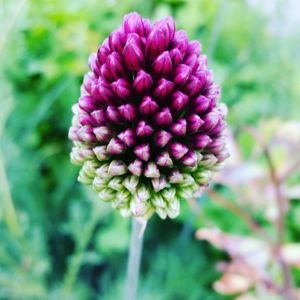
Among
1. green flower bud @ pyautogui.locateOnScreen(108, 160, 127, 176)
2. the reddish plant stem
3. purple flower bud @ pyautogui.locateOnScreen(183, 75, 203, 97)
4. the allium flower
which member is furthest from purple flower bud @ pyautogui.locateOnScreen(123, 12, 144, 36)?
the reddish plant stem

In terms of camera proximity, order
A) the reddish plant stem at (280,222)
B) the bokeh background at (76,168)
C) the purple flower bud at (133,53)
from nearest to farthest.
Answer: the purple flower bud at (133,53), the reddish plant stem at (280,222), the bokeh background at (76,168)

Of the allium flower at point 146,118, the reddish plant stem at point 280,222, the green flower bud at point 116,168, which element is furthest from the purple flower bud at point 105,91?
the reddish plant stem at point 280,222

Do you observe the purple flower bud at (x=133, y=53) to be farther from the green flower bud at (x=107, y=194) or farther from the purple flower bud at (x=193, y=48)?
the green flower bud at (x=107, y=194)

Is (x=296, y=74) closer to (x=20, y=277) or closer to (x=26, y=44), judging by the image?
(x=26, y=44)

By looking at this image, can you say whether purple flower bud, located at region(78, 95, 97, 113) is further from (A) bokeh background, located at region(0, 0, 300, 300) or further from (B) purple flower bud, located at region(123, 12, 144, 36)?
(A) bokeh background, located at region(0, 0, 300, 300)

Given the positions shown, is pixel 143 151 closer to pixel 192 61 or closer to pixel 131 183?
pixel 131 183
